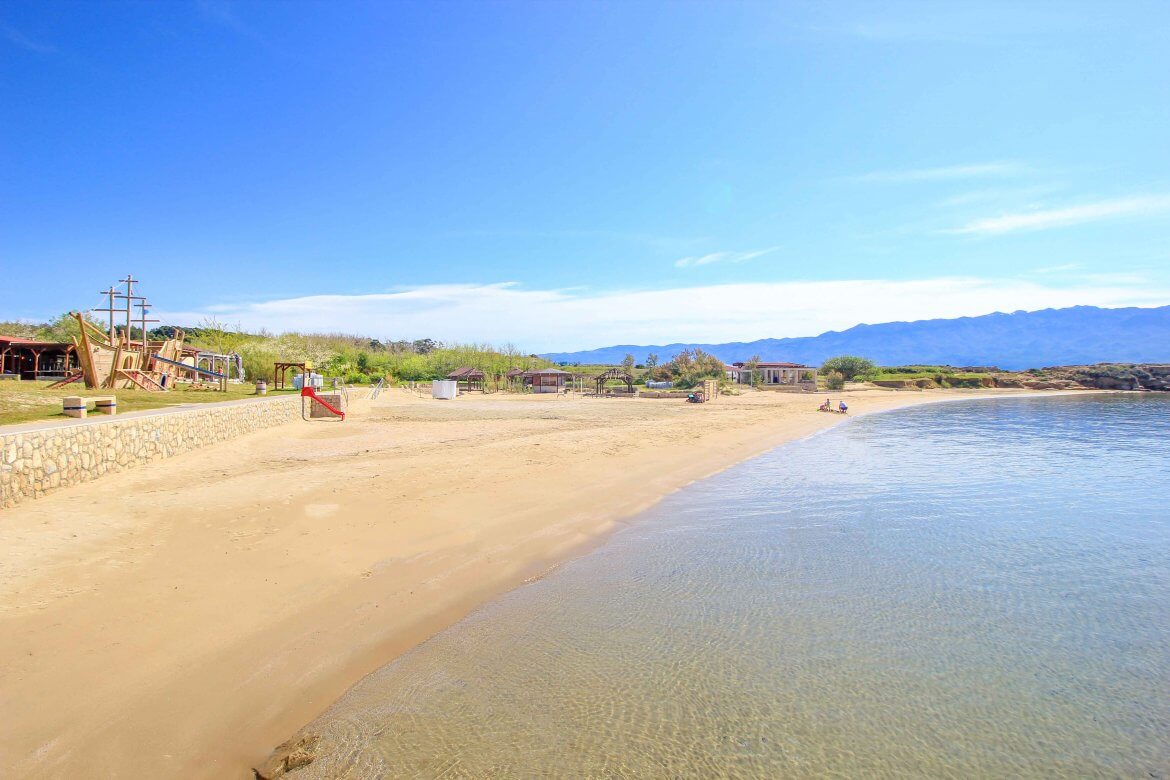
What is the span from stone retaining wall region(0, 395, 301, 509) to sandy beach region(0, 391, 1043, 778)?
0.28m

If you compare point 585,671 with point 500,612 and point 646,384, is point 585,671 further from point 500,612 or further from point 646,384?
point 646,384

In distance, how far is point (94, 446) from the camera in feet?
→ 28.9

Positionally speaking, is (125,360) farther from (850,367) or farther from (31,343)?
(850,367)

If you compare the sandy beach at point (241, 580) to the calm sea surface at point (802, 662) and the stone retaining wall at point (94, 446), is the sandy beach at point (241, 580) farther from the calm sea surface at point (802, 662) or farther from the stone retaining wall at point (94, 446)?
the calm sea surface at point (802, 662)

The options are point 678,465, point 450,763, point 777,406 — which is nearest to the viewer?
point 450,763

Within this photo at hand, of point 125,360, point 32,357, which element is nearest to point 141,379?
point 125,360

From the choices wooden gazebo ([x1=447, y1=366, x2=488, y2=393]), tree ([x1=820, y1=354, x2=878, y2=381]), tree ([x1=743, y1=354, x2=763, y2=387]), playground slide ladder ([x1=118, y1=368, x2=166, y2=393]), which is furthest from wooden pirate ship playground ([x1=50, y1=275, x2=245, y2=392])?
tree ([x1=820, y1=354, x2=878, y2=381])

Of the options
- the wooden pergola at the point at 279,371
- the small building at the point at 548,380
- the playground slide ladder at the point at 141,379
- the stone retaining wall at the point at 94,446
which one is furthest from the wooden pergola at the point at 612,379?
the stone retaining wall at the point at 94,446

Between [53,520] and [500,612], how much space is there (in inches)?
213

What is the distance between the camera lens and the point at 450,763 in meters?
3.24

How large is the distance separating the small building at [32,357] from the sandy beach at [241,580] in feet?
75.9

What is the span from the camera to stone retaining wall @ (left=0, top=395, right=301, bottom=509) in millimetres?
7152

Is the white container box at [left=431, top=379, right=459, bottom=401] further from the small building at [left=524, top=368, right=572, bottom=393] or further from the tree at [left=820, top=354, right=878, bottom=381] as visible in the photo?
the tree at [left=820, top=354, right=878, bottom=381]

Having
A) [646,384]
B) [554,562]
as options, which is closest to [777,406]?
[646,384]
